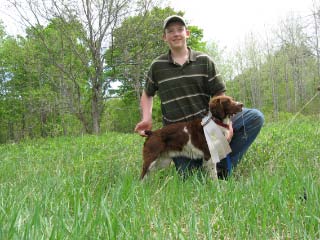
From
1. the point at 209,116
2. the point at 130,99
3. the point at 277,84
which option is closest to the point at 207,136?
the point at 209,116

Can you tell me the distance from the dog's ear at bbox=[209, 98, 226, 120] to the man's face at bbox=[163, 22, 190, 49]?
873mm

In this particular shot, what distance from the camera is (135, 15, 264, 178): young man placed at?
15.5 ft

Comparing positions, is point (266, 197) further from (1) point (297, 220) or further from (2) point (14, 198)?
(2) point (14, 198)

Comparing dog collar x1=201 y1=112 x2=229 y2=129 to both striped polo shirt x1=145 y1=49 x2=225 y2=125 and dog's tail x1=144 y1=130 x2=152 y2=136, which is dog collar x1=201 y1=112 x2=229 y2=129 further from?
dog's tail x1=144 y1=130 x2=152 y2=136

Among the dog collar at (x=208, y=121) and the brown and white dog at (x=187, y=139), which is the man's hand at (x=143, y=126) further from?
the dog collar at (x=208, y=121)

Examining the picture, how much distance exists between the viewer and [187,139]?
178 inches

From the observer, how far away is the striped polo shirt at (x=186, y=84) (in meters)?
4.75

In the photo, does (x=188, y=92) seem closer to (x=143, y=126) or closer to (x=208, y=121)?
(x=208, y=121)

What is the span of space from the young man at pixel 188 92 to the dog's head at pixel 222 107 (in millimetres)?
282

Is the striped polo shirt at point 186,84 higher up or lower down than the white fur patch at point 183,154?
higher up

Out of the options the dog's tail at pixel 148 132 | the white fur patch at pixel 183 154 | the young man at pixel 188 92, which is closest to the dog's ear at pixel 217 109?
the young man at pixel 188 92

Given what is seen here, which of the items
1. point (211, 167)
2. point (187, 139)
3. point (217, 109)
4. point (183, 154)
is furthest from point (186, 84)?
point (211, 167)

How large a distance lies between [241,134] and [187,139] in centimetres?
83

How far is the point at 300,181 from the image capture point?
2816 mm
